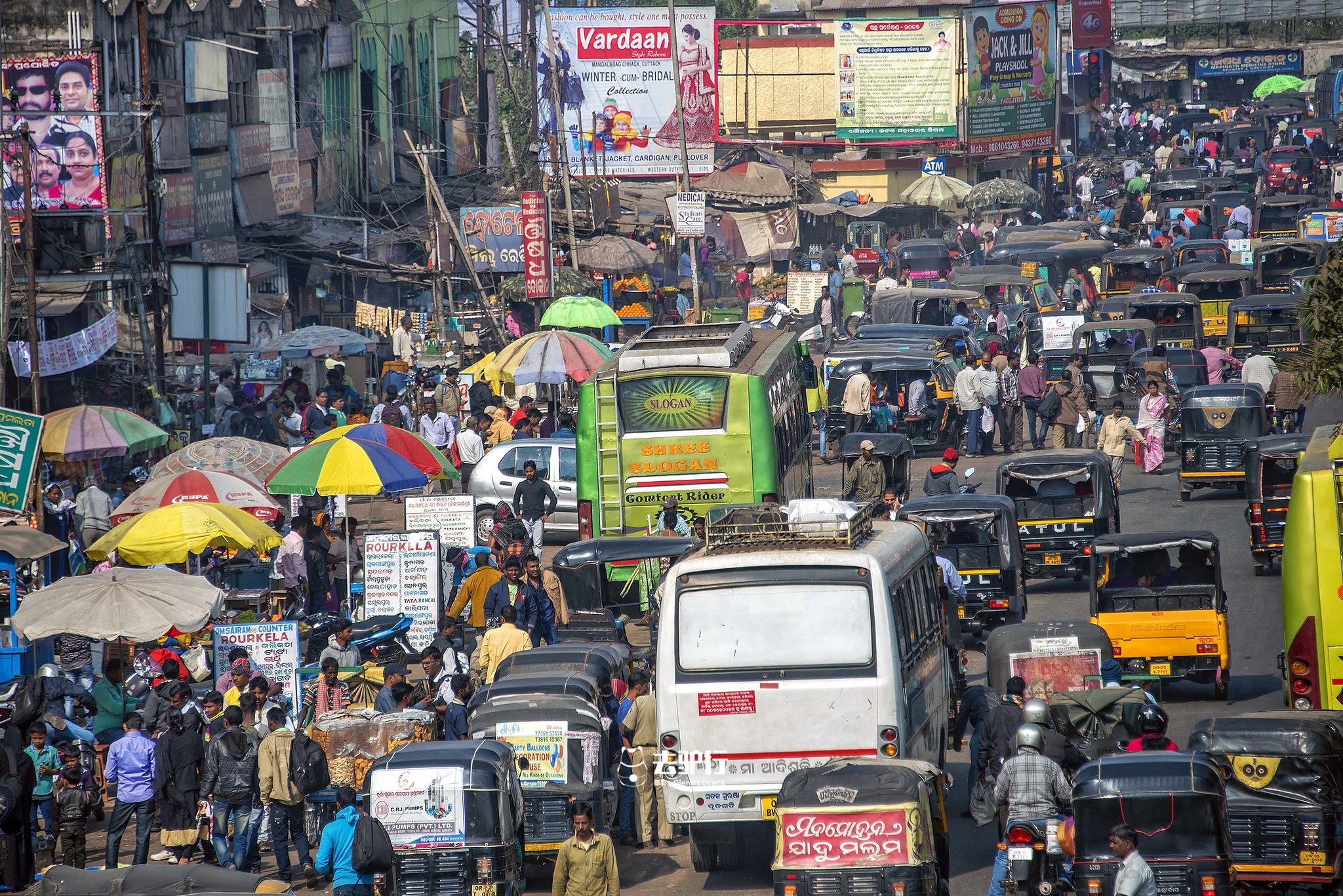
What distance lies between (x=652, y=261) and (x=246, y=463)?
79.5ft

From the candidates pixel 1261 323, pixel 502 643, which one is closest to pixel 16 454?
pixel 502 643

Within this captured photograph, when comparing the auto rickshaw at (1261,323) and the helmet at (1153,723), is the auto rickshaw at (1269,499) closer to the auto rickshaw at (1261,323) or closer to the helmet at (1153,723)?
the helmet at (1153,723)

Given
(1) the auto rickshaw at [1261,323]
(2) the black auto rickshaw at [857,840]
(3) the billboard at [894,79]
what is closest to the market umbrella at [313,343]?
(1) the auto rickshaw at [1261,323]

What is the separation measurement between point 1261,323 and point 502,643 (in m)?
22.7

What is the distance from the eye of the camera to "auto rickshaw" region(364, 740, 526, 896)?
1138 cm

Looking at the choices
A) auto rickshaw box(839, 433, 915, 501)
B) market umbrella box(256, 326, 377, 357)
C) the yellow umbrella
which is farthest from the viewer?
market umbrella box(256, 326, 377, 357)

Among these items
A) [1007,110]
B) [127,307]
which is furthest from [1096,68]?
[127,307]

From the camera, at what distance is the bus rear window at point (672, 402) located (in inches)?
800

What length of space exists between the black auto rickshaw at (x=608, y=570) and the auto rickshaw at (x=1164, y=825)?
8.52 m

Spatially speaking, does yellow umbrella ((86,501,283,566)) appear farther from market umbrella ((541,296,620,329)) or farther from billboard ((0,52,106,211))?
market umbrella ((541,296,620,329))

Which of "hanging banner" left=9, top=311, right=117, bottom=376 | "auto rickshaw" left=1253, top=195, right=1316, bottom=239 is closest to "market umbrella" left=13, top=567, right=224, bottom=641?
"hanging banner" left=9, top=311, right=117, bottom=376

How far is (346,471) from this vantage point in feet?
63.8

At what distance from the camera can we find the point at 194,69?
34.0m

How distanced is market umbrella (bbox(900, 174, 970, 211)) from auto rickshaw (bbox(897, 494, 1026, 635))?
125 ft
